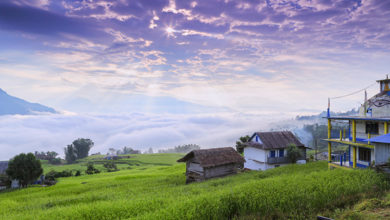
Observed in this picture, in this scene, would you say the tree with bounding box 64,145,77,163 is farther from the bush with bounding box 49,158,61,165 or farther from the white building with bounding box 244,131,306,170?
the white building with bounding box 244,131,306,170

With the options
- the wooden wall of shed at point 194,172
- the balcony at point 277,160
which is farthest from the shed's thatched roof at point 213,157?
the balcony at point 277,160

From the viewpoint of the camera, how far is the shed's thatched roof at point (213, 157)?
30109 mm

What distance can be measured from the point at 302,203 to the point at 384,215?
3041 mm

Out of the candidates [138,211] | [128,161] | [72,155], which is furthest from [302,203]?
[72,155]

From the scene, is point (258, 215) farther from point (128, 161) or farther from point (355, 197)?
point (128, 161)

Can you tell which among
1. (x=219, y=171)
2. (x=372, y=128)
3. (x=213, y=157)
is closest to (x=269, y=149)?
(x=219, y=171)

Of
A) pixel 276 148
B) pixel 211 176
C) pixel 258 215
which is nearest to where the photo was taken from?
pixel 258 215

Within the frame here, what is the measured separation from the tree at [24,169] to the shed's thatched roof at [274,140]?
42825 mm

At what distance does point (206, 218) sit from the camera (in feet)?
32.6

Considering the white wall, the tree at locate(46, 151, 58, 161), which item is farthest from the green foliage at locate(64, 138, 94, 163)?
the white wall

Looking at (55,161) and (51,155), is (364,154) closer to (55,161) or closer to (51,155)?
(55,161)

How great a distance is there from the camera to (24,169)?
153 ft

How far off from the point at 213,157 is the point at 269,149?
12.5 metres

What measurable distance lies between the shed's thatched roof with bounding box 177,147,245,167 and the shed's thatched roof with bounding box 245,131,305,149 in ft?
26.4
